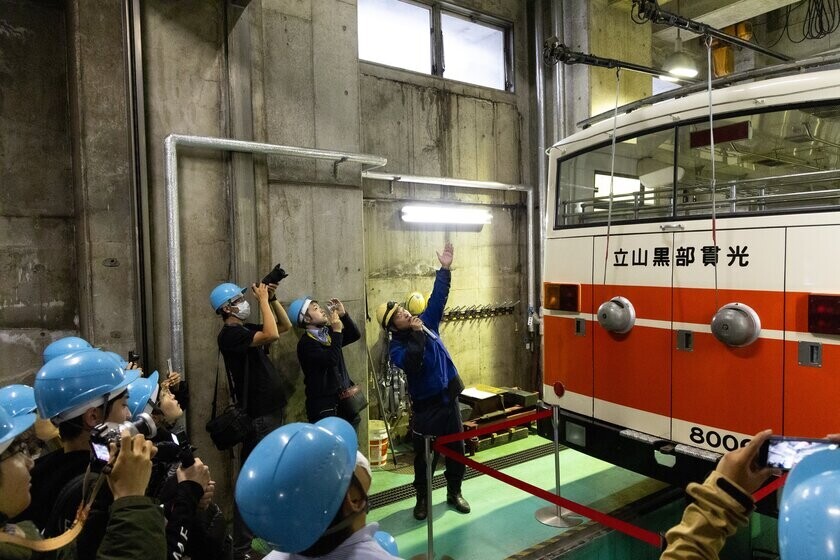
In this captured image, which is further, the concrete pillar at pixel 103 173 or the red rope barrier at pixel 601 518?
the concrete pillar at pixel 103 173

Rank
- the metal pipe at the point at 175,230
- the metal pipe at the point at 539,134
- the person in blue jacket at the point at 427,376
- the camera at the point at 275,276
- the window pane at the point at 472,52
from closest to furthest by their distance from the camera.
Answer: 1. the metal pipe at the point at 175,230
2. the person in blue jacket at the point at 427,376
3. the camera at the point at 275,276
4. the window pane at the point at 472,52
5. the metal pipe at the point at 539,134

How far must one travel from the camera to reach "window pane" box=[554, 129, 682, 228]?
398cm

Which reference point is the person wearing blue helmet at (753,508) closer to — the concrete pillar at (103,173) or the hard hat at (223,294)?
the hard hat at (223,294)

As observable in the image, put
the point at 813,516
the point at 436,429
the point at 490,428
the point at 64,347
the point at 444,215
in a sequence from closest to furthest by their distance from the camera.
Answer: the point at 813,516
the point at 64,347
the point at 490,428
the point at 436,429
the point at 444,215

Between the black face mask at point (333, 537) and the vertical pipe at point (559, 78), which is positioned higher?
the vertical pipe at point (559, 78)

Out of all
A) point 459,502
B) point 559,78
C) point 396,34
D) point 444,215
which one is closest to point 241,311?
point 459,502

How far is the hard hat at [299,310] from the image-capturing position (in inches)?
198

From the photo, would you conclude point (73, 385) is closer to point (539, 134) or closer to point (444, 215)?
point (444, 215)

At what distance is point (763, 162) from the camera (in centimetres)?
355

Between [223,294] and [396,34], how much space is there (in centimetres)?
451

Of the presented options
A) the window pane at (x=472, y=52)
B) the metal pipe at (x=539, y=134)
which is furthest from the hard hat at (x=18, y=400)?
the metal pipe at (x=539, y=134)

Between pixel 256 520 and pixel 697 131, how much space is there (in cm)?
378

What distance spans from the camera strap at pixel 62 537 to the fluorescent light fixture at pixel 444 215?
5486 millimetres

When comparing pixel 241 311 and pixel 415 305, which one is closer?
pixel 241 311
